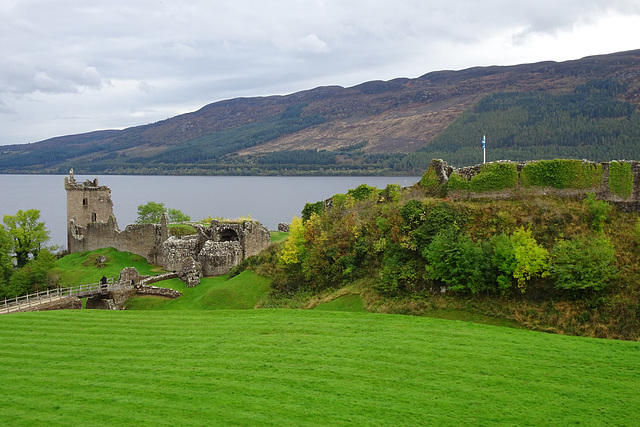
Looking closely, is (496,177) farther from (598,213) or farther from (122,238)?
(122,238)

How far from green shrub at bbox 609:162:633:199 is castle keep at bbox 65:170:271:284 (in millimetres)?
26233

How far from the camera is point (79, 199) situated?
200 feet

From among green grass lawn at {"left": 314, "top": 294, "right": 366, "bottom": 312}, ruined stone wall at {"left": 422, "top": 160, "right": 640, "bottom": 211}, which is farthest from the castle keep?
ruined stone wall at {"left": 422, "top": 160, "right": 640, "bottom": 211}

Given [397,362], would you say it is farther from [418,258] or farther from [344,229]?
[344,229]

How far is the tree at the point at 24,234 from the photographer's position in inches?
2272

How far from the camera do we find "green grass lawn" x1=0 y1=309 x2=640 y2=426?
15023 mm

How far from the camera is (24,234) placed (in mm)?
58000

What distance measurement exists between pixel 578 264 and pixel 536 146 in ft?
582

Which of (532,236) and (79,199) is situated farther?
(79,199)

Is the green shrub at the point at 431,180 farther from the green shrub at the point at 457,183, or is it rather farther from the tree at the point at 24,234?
the tree at the point at 24,234

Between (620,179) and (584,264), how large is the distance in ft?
21.9

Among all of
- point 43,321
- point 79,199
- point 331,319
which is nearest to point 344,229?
point 331,319

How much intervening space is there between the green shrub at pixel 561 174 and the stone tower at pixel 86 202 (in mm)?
48326

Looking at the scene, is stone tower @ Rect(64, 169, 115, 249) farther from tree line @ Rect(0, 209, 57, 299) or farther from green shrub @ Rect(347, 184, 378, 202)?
green shrub @ Rect(347, 184, 378, 202)
